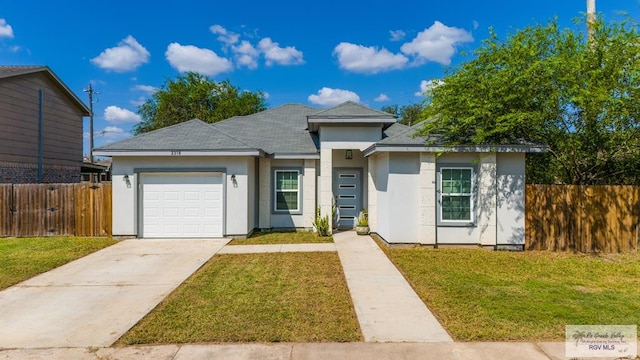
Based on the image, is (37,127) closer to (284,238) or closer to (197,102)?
(284,238)

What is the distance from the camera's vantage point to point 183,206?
1180cm

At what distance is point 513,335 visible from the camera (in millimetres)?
4488

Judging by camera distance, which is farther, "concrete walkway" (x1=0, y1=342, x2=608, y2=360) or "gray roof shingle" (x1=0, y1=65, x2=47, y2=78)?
"gray roof shingle" (x1=0, y1=65, x2=47, y2=78)

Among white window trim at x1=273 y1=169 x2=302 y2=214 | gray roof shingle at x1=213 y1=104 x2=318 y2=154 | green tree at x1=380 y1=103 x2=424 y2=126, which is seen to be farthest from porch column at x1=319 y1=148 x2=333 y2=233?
green tree at x1=380 y1=103 x2=424 y2=126

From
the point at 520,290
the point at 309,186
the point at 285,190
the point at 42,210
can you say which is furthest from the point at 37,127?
the point at 520,290

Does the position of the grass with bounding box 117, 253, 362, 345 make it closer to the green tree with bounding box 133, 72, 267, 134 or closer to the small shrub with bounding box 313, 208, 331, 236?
the small shrub with bounding box 313, 208, 331, 236

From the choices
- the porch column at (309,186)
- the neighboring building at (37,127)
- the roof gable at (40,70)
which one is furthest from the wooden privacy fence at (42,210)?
the porch column at (309,186)

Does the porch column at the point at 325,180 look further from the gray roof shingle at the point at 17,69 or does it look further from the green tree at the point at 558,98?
the gray roof shingle at the point at 17,69

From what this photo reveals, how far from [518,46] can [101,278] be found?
11.3 metres

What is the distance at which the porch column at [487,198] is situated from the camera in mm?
9992

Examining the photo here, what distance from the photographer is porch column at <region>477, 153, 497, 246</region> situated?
32.8 feet

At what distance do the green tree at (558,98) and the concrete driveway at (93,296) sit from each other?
25.6 feet

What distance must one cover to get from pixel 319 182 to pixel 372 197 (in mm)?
2023

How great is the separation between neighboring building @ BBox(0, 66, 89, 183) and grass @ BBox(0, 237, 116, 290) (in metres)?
5.84
